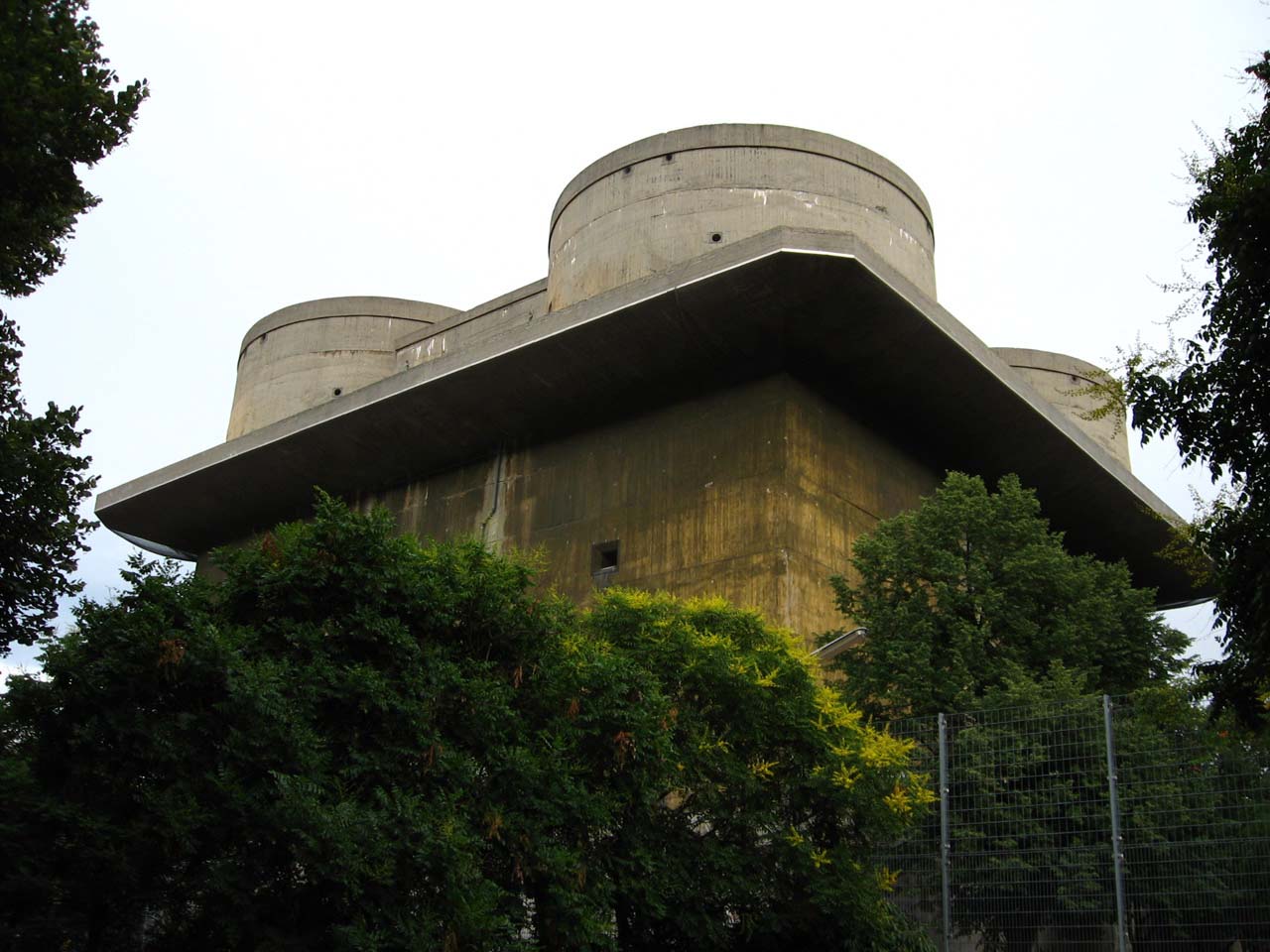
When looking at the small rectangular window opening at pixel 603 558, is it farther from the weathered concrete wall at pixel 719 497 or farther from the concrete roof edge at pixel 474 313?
the concrete roof edge at pixel 474 313

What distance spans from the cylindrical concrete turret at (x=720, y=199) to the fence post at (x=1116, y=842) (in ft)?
42.4

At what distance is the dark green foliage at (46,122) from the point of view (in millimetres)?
9672

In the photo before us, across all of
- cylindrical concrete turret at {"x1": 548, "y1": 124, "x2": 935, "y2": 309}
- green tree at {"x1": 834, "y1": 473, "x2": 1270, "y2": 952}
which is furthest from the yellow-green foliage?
cylindrical concrete turret at {"x1": 548, "y1": 124, "x2": 935, "y2": 309}

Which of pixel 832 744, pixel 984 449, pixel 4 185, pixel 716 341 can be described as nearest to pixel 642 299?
pixel 716 341

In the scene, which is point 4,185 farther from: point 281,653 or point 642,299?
point 642,299

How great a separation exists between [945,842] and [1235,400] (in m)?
5.11

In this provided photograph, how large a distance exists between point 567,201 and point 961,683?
13.1 metres

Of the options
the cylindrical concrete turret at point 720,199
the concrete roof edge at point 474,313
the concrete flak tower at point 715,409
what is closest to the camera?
the concrete flak tower at point 715,409

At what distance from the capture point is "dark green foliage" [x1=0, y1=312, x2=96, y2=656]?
11039 millimetres

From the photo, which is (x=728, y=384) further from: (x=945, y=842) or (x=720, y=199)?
(x=945, y=842)

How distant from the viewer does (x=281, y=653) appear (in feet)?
32.3

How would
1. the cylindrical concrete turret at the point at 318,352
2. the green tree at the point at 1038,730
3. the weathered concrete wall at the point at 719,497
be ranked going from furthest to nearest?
the cylindrical concrete turret at the point at 318,352 < the weathered concrete wall at the point at 719,497 < the green tree at the point at 1038,730

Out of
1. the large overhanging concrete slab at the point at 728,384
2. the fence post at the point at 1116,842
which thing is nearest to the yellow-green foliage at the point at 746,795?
the fence post at the point at 1116,842

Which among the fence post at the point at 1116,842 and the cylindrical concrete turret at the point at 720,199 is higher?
the cylindrical concrete turret at the point at 720,199
